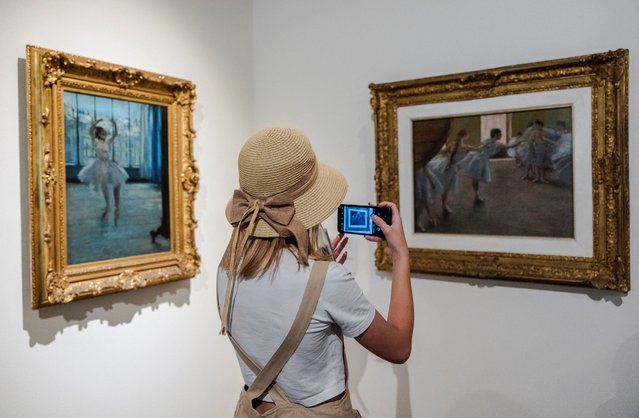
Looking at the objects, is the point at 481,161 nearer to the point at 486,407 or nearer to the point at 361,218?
the point at 361,218

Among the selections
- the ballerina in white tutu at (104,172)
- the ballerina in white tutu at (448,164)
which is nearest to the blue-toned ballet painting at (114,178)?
the ballerina in white tutu at (104,172)

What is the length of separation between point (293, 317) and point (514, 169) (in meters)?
1.11

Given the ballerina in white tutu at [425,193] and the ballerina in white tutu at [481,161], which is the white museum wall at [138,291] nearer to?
the ballerina in white tutu at [425,193]

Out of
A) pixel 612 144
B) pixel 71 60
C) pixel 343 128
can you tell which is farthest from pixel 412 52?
pixel 71 60

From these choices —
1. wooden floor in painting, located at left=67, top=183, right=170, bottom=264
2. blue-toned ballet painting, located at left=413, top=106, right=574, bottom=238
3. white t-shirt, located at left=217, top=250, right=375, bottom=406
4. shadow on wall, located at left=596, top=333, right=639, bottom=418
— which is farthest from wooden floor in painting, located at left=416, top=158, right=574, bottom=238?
wooden floor in painting, located at left=67, top=183, right=170, bottom=264

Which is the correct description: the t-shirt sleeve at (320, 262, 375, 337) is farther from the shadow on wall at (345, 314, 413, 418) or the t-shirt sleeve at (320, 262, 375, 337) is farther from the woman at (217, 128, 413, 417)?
the shadow on wall at (345, 314, 413, 418)

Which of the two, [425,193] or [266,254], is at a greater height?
[425,193]

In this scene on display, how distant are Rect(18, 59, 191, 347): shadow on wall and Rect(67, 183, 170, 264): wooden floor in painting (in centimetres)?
14

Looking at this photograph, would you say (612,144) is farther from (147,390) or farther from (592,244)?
(147,390)

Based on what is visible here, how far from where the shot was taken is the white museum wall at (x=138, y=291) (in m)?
1.63

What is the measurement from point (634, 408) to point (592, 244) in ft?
1.87

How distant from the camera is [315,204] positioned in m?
1.24

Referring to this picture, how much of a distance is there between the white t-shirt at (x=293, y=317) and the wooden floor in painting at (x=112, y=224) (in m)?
0.81

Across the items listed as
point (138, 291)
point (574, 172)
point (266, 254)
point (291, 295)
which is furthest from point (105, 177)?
point (574, 172)
